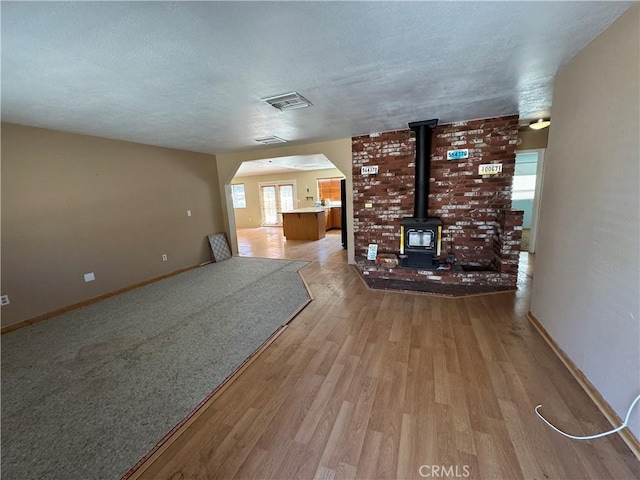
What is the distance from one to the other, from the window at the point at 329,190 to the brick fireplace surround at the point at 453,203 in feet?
16.9

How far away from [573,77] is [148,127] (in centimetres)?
441

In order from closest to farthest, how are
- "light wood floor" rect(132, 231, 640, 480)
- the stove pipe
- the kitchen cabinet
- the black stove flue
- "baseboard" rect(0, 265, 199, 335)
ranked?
"light wood floor" rect(132, 231, 640, 480)
"baseboard" rect(0, 265, 199, 335)
the stove pipe
the black stove flue
the kitchen cabinet

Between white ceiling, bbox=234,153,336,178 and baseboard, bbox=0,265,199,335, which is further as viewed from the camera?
white ceiling, bbox=234,153,336,178

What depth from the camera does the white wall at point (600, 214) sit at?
4.49 ft

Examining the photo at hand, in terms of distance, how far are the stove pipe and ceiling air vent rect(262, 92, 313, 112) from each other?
6.00 feet

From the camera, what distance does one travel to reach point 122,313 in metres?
3.22

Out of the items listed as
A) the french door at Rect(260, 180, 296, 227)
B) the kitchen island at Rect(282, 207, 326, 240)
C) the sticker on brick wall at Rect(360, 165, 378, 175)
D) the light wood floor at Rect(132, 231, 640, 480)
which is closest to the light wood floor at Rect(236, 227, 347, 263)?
the kitchen island at Rect(282, 207, 326, 240)

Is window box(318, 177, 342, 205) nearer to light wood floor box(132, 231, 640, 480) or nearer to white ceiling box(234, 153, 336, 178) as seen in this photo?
white ceiling box(234, 153, 336, 178)

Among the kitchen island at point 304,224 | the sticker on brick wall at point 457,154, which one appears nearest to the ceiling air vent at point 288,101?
the sticker on brick wall at point 457,154

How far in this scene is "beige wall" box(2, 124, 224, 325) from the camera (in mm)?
2965

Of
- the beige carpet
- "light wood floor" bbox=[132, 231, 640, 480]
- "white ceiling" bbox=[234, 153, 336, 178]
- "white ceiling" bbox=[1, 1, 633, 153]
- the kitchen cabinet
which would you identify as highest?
"white ceiling" bbox=[234, 153, 336, 178]

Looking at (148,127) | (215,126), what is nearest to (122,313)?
(148,127)

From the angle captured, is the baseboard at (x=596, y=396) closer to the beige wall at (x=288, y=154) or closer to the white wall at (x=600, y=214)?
the white wall at (x=600, y=214)

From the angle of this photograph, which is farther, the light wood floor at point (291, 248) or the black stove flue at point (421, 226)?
the light wood floor at point (291, 248)
